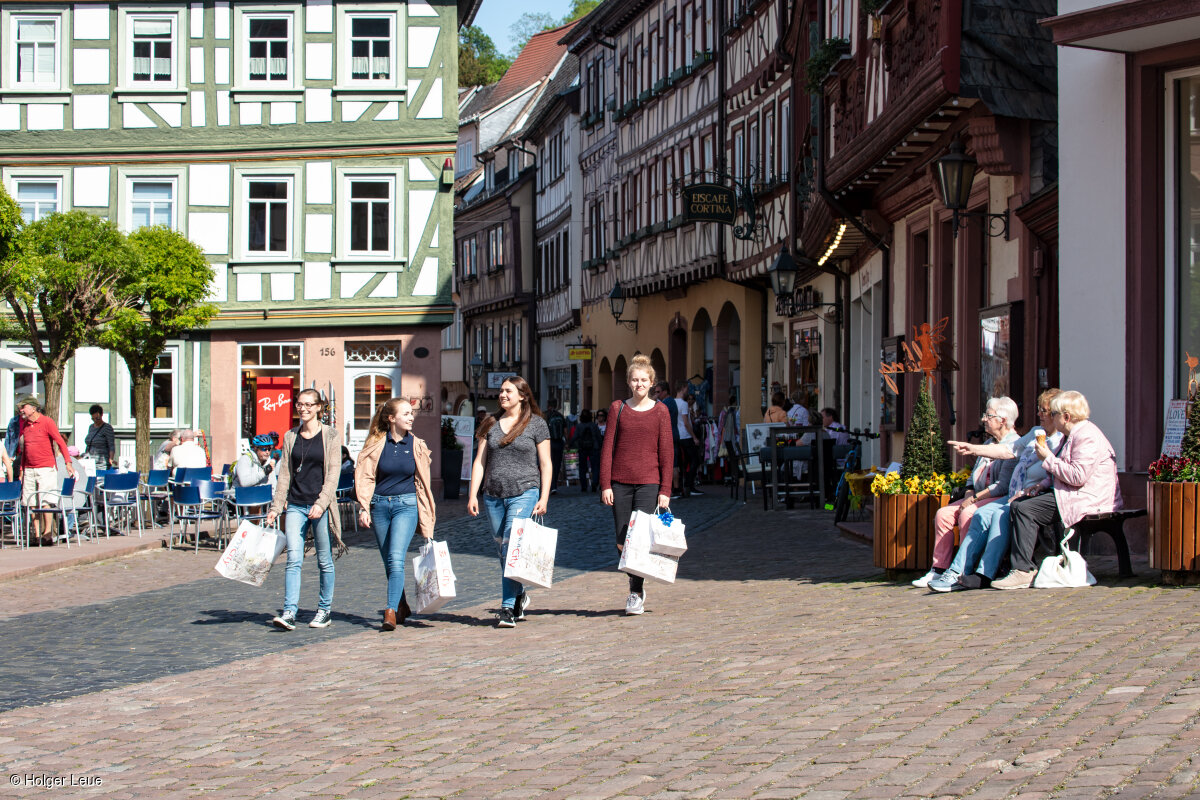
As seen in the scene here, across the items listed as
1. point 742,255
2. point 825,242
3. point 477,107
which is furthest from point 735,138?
point 477,107

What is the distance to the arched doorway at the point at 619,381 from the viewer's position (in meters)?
42.6

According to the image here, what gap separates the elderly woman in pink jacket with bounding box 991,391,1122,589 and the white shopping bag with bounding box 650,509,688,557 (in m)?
2.09

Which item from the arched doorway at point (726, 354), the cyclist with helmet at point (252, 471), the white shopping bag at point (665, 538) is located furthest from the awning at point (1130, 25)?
the arched doorway at point (726, 354)

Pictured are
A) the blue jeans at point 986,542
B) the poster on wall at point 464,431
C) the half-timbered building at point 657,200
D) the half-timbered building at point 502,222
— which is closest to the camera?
the blue jeans at point 986,542

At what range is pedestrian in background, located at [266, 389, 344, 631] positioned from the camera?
1066 cm

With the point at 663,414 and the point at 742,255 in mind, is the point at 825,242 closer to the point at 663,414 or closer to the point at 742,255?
the point at 742,255

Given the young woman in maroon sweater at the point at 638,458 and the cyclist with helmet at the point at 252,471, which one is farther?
the cyclist with helmet at the point at 252,471

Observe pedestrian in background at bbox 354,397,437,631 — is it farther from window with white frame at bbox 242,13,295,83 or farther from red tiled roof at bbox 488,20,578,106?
red tiled roof at bbox 488,20,578,106

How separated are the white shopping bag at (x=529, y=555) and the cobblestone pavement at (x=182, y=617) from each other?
1.25 metres

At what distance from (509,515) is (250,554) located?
186 centimetres

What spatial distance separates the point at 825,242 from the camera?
23094 mm

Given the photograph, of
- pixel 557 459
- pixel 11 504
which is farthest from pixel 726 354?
pixel 11 504

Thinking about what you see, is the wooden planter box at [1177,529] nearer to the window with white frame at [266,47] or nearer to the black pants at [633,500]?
the black pants at [633,500]

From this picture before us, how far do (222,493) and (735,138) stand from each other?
16667 millimetres
